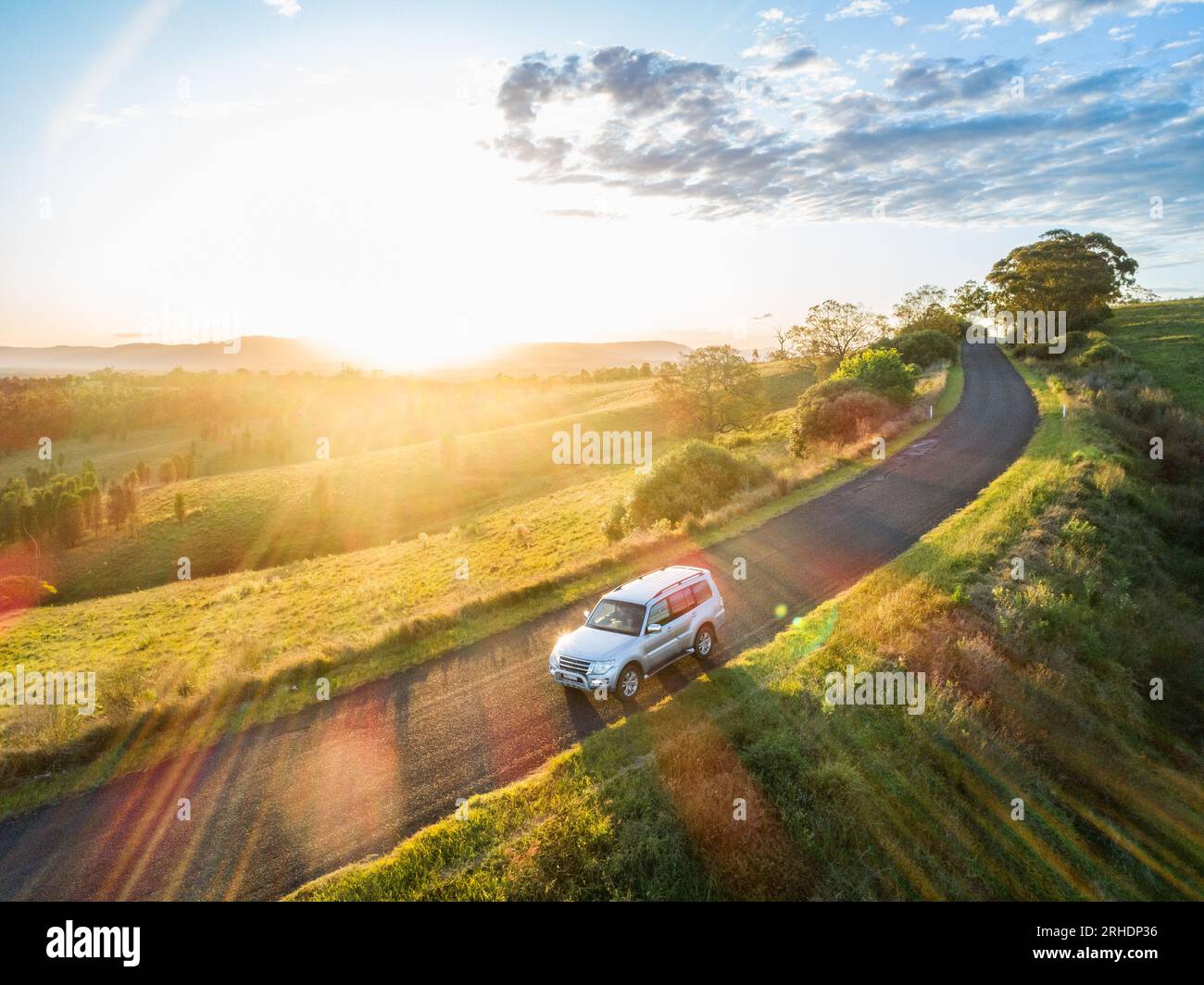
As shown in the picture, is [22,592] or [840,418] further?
[840,418]

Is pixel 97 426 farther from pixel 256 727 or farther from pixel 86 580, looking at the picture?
pixel 256 727

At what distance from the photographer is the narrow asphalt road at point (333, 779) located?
31.8 feet

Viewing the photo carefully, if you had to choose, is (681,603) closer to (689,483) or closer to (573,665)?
(573,665)

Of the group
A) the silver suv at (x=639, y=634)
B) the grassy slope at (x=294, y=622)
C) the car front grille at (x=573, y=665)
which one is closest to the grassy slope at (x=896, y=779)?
the silver suv at (x=639, y=634)

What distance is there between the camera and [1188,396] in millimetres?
47906

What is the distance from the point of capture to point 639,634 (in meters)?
14.2

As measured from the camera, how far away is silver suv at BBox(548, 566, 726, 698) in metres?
13.7

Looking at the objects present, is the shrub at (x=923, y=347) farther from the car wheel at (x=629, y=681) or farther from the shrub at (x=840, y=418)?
the car wheel at (x=629, y=681)

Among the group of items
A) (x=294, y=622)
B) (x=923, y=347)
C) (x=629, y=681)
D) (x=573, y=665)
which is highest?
(x=923, y=347)

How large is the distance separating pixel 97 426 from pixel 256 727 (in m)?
127

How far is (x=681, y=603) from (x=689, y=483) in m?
18.2

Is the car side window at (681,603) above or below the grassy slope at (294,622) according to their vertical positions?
above

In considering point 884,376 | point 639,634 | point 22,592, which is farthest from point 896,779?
point 22,592
